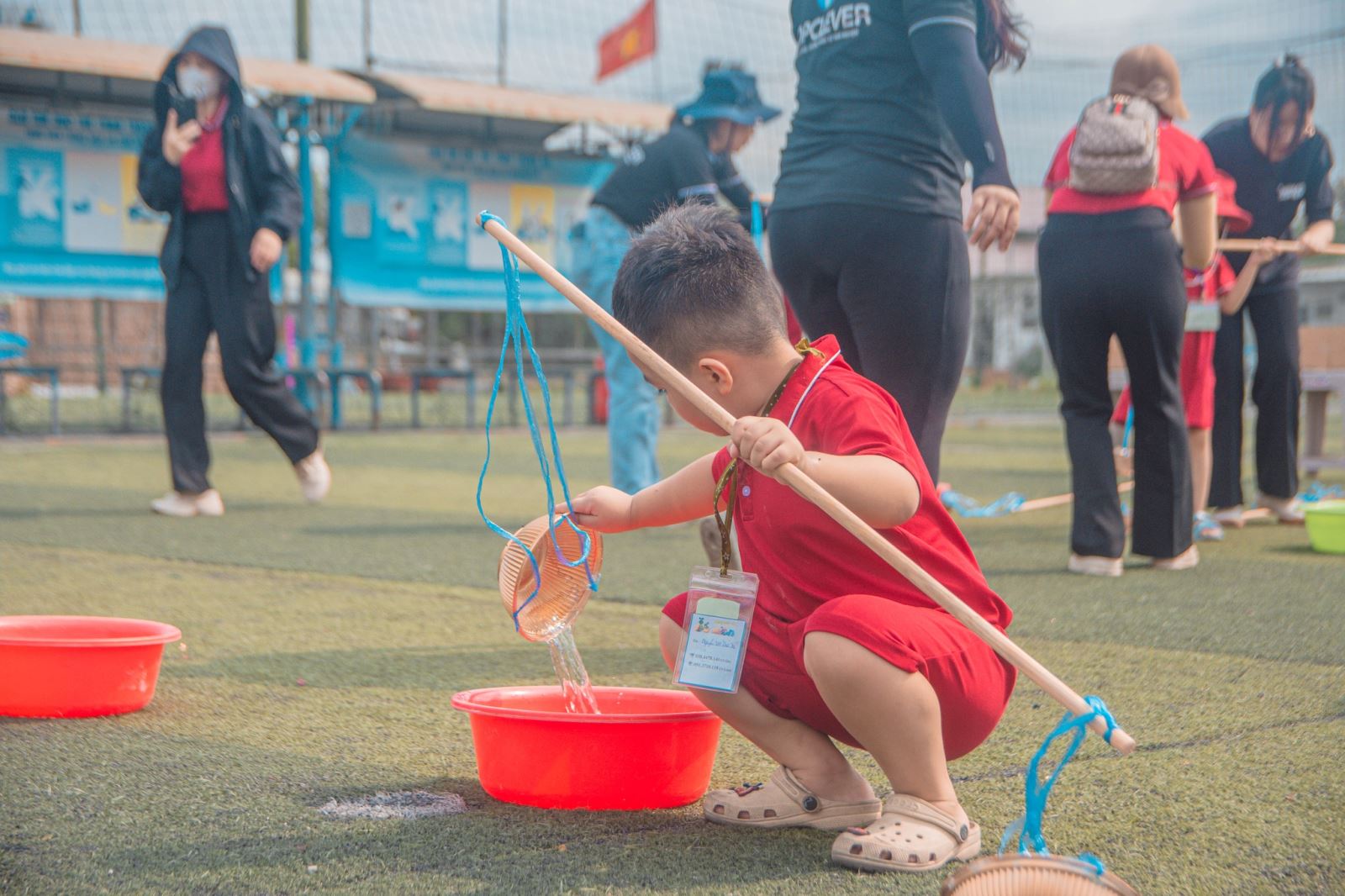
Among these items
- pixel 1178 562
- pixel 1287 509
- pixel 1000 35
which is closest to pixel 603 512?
pixel 1000 35

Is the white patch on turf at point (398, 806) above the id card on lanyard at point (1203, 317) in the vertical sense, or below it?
below

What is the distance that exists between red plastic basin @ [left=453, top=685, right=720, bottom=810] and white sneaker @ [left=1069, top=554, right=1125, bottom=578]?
270 cm

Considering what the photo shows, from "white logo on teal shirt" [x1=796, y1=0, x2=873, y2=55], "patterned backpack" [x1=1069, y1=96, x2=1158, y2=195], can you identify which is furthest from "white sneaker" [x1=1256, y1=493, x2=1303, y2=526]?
"white logo on teal shirt" [x1=796, y1=0, x2=873, y2=55]

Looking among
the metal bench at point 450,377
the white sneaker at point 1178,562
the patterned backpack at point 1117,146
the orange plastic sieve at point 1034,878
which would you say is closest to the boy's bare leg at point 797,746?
the orange plastic sieve at point 1034,878

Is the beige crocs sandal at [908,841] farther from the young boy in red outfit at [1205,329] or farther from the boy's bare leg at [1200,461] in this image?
the boy's bare leg at [1200,461]

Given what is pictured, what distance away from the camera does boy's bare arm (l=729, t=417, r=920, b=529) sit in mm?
1692

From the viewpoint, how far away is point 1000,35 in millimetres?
3100

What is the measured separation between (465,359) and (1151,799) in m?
→ 20.2

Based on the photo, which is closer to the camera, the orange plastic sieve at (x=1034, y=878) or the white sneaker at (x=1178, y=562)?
the orange plastic sieve at (x=1034, y=878)

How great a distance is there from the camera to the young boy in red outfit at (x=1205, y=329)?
5.18 meters

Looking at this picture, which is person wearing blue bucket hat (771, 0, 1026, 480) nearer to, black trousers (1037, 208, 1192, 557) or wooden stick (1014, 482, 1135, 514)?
black trousers (1037, 208, 1192, 557)

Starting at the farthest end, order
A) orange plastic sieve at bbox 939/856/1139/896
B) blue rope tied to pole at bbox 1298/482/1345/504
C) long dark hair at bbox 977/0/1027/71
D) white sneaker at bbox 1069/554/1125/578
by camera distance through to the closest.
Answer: blue rope tied to pole at bbox 1298/482/1345/504 → white sneaker at bbox 1069/554/1125/578 → long dark hair at bbox 977/0/1027/71 → orange plastic sieve at bbox 939/856/1139/896

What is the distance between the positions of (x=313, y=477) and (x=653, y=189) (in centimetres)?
219

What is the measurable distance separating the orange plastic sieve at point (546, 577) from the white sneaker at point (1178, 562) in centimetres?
299
